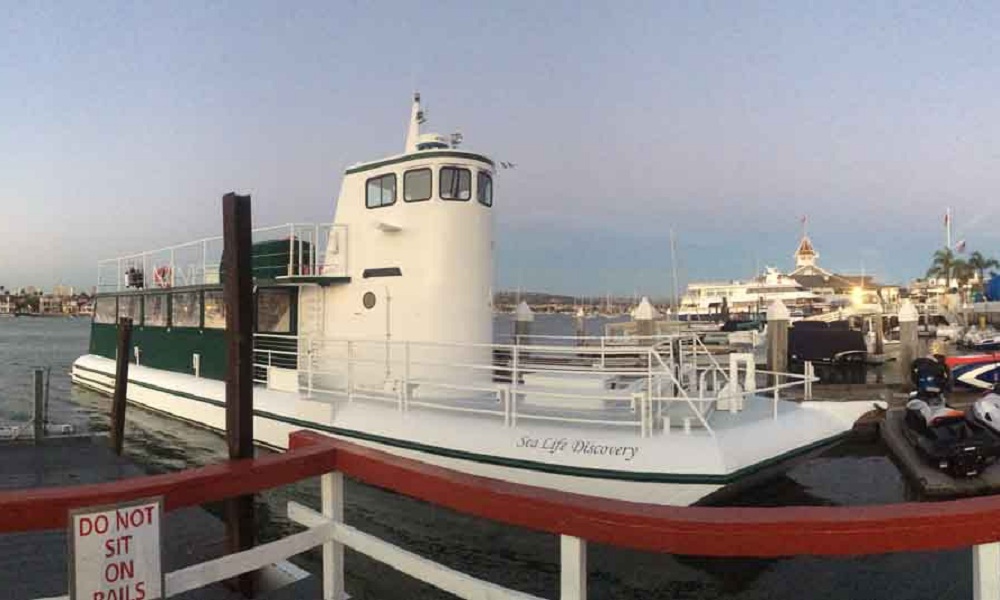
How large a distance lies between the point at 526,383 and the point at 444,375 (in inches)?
76.1

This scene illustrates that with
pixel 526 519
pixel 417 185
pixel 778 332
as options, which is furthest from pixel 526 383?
pixel 778 332

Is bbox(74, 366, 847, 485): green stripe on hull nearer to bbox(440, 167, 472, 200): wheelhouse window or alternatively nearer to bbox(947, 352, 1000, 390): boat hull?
bbox(440, 167, 472, 200): wheelhouse window

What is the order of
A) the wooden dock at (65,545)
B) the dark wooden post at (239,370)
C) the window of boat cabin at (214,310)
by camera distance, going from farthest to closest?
the window of boat cabin at (214,310) < the wooden dock at (65,545) < the dark wooden post at (239,370)

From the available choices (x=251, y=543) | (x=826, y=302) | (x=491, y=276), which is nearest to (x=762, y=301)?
(x=826, y=302)

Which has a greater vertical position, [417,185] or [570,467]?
[417,185]

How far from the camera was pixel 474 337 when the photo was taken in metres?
10.7

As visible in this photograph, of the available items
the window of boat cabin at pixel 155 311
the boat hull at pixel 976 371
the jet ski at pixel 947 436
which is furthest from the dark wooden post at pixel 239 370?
the boat hull at pixel 976 371

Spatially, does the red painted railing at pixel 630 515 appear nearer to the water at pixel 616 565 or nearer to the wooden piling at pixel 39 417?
the water at pixel 616 565

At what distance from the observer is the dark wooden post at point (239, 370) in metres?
3.64

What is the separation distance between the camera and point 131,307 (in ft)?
59.6

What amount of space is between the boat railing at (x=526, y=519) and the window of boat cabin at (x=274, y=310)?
9.35m

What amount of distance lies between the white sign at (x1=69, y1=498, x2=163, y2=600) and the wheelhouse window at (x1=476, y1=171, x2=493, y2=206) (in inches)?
346

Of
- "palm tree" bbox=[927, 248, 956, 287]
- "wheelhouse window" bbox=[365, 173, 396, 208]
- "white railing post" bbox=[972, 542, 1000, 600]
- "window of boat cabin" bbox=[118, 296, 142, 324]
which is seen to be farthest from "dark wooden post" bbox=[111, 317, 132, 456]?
"palm tree" bbox=[927, 248, 956, 287]

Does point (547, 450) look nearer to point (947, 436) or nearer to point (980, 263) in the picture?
point (947, 436)
